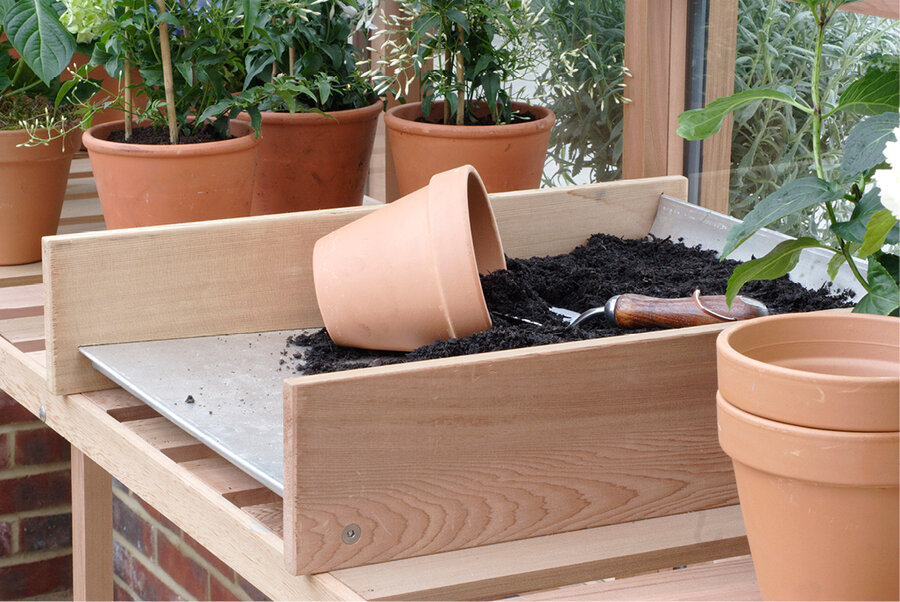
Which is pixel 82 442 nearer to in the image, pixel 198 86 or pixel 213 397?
pixel 213 397

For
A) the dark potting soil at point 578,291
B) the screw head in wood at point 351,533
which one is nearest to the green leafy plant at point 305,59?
the dark potting soil at point 578,291

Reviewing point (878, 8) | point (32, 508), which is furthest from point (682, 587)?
point (32, 508)

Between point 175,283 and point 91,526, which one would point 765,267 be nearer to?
point 175,283

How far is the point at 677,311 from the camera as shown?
96 centimetres

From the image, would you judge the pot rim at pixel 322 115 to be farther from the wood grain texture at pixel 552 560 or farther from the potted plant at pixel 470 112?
the wood grain texture at pixel 552 560

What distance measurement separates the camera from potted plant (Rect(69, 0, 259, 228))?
1.33 meters

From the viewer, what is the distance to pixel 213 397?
3.16 ft

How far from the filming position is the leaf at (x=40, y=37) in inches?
55.8

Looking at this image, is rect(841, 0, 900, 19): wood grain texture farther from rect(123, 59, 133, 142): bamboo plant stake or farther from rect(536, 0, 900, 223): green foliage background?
rect(123, 59, 133, 142): bamboo plant stake

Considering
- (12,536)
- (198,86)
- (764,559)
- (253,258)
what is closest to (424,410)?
(764,559)

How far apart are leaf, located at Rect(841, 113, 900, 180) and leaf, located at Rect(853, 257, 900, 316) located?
0.06m

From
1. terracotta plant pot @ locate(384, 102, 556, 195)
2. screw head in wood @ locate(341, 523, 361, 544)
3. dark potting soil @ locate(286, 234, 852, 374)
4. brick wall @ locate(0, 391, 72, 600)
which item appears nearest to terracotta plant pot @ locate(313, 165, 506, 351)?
dark potting soil @ locate(286, 234, 852, 374)

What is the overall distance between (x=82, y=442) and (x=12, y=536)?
1.24 metres

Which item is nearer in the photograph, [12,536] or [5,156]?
[5,156]
